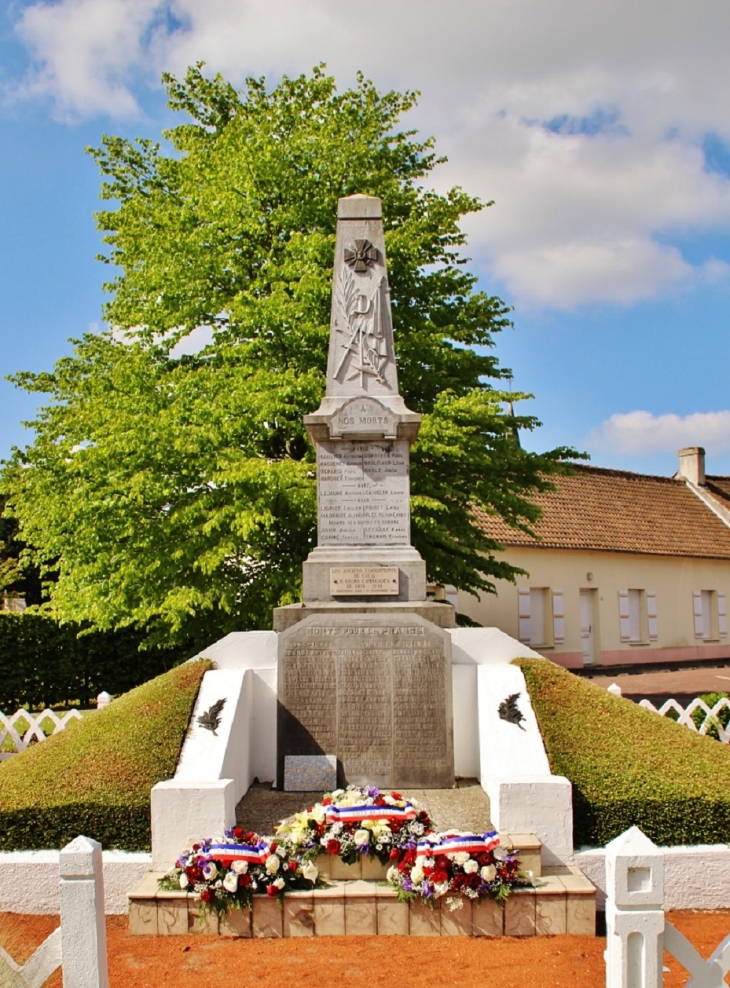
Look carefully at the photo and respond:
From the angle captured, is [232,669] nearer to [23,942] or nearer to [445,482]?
[23,942]

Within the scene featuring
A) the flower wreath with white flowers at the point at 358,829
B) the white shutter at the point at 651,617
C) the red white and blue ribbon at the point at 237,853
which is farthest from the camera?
the white shutter at the point at 651,617

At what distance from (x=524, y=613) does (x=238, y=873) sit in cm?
2219

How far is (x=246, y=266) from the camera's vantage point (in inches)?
568

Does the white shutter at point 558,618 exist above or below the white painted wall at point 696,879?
above

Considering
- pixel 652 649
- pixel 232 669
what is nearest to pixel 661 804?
pixel 232 669

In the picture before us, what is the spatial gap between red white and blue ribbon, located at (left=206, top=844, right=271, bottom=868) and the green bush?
41.7 feet

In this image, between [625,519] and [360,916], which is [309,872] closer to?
[360,916]

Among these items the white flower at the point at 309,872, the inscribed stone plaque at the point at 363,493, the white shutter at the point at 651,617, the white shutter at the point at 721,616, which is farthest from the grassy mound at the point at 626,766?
the white shutter at the point at 721,616

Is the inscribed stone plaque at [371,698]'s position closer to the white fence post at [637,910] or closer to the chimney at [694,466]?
the white fence post at [637,910]

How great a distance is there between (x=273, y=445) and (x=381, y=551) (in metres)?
6.27

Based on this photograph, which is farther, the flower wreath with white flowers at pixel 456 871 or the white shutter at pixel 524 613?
the white shutter at pixel 524 613

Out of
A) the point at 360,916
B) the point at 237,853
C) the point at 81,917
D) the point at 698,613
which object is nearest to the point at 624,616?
the point at 698,613

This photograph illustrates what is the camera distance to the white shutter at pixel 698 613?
105 ft

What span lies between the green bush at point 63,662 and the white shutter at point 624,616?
53.1ft
